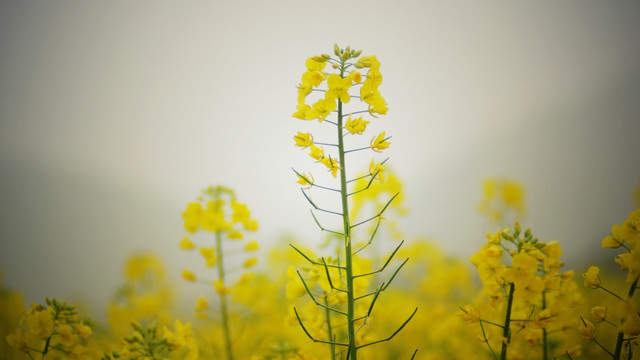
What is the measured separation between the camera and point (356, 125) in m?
1.06

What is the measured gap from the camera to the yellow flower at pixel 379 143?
113cm

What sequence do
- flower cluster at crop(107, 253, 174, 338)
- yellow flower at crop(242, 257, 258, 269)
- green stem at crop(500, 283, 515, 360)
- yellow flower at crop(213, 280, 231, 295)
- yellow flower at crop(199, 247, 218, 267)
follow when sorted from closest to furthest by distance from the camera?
green stem at crop(500, 283, 515, 360)
yellow flower at crop(213, 280, 231, 295)
yellow flower at crop(199, 247, 218, 267)
yellow flower at crop(242, 257, 258, 269)
flower cluster at crop(107, 253, 174, 338)

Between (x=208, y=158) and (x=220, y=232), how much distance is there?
22.2 metres

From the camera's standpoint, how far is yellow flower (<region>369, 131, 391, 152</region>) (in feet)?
3.69

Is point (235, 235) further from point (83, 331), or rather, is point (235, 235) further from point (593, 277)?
point (593, 277)

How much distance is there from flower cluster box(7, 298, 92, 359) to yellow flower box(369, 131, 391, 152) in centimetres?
161

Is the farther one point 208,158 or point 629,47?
point 208,158

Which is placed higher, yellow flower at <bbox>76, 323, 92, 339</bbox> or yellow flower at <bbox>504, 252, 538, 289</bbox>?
yellow flower at <bbox>504, 252, 538, 289</bbox>

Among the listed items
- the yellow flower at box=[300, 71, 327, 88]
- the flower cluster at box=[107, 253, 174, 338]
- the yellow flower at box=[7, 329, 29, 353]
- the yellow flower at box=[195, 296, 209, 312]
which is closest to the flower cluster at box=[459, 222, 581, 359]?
the yellow flower at box=[300, 71, 327, 88]

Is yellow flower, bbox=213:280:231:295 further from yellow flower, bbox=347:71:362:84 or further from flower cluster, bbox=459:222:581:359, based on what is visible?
yellow flower, bbox=347:71:362:84

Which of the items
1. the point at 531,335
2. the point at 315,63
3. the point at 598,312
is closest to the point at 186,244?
the point at 315,63

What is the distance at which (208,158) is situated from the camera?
73.4ft

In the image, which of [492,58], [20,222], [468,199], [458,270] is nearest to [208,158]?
[20,222]

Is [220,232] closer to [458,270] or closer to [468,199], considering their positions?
[458,270]
